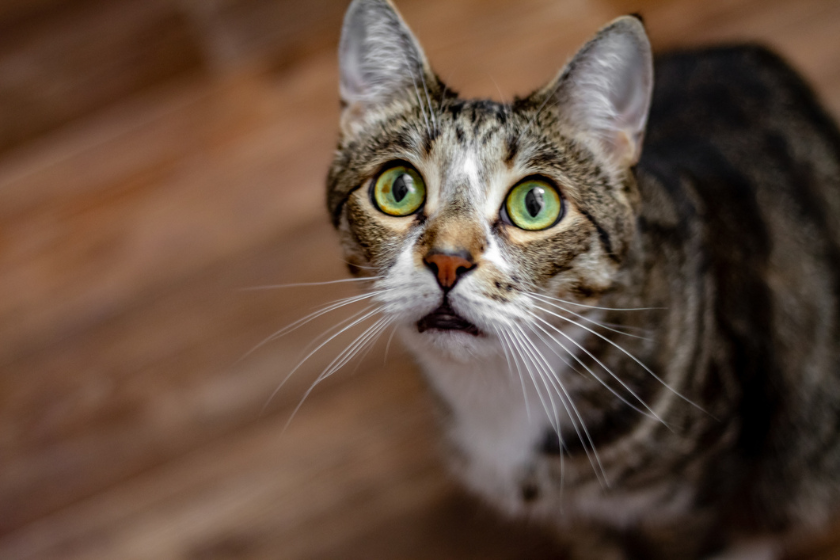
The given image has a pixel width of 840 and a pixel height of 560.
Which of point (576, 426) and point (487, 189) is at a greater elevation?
point (487, 189)

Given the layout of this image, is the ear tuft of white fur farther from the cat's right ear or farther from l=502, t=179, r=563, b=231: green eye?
l=502, t=179, r=563, b=231: green eye

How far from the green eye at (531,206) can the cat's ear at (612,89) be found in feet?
0.40

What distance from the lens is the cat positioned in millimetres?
841

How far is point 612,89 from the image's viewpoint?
0.88 meters

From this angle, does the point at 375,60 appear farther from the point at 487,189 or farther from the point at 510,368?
the point at 510,368

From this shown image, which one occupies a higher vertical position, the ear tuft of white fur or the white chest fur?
the ear tuft of white fur

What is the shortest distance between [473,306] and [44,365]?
124 cm

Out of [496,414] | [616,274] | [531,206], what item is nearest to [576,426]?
[496,414]

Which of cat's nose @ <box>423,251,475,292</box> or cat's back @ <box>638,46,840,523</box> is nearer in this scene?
A: cat's nose @ <box>423,251,475,292</box>

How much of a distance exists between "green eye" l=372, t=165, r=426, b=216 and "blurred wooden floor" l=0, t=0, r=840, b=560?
0.63m

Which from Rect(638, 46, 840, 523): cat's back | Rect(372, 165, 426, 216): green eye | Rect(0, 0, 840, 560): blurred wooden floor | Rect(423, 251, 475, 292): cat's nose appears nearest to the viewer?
Rect(423, 251, 475, 292): cat's nose

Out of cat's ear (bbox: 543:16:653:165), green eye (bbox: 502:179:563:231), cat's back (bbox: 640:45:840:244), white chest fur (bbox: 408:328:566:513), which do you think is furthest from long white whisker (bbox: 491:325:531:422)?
cat's back (bbox: 640:45:840:244)

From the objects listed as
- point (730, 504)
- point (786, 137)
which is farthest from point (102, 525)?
point (786, 137)

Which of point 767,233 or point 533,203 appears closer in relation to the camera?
point 533,203
